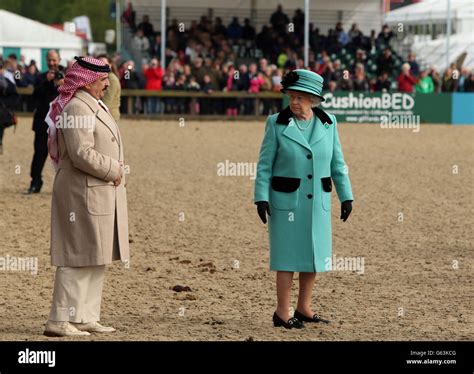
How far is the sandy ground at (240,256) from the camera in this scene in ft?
27.0

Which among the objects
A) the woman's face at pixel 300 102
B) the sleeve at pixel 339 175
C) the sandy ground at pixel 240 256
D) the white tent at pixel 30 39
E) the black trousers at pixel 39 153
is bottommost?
the sandy ground at pixel 240 256

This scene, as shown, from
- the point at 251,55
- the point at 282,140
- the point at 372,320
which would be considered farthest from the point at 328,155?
the point at 251,55

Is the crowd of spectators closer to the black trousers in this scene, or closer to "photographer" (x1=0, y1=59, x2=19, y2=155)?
the black trousers

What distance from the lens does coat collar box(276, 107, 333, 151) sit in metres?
7.88

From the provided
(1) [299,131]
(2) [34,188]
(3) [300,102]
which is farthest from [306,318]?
(2) [34,188]

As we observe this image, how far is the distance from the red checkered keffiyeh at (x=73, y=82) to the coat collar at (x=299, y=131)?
1.24 m

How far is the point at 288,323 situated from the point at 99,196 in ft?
5.16

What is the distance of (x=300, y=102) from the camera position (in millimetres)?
7902

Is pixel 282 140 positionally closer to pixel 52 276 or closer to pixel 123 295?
pixel 123 295

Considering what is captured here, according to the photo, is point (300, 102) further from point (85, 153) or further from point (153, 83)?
point (153, 83)

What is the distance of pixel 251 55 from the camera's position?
39281 mm

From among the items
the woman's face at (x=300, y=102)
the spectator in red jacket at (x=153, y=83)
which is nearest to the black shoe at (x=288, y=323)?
the woman's face at (x=300, y=102)

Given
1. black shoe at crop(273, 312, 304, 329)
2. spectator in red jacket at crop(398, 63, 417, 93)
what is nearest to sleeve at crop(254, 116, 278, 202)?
black shoe at crop(273, 312, 304, 329)

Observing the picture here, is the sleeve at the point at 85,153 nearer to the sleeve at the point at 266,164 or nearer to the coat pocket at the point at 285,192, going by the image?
the sleeve at the point at 266,164
